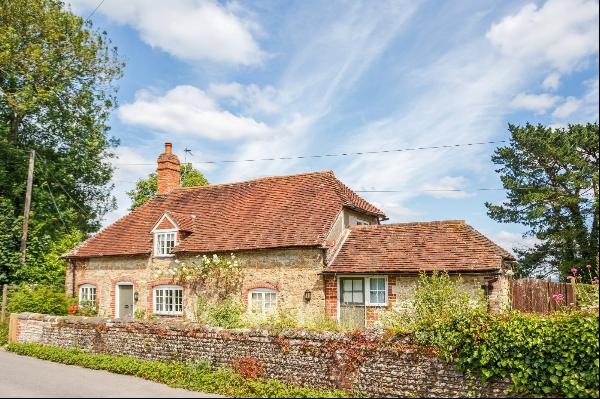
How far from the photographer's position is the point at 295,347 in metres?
11.0

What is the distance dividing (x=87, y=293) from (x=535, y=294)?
19892 millimetres

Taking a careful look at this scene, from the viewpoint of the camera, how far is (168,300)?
851 inches

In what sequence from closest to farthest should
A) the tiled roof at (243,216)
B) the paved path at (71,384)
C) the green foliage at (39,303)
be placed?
the paved path at (71,384) < the green foliage at (39,303) < the tiled roof at (243,216)

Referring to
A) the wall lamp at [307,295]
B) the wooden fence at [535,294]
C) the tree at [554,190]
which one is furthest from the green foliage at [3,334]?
the tree at [554,190]

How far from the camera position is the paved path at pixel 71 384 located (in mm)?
10352

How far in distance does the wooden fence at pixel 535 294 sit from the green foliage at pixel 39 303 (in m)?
17.5

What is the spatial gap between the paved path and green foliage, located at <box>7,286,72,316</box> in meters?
5.61

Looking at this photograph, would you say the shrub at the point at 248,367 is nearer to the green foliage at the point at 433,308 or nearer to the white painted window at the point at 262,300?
the green foliage at the point at 433,308

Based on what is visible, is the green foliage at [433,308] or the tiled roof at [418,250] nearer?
the green foliage at [433,308]

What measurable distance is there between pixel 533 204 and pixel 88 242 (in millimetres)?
27151

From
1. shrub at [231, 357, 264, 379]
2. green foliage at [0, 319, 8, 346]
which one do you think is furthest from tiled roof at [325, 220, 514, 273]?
green foliage at [0, 319, 8, 346]

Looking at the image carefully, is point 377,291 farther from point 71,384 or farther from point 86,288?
point 86,288

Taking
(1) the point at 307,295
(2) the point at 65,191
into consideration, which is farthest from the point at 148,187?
(1) the point at 307,295

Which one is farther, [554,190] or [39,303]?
[554,190]
